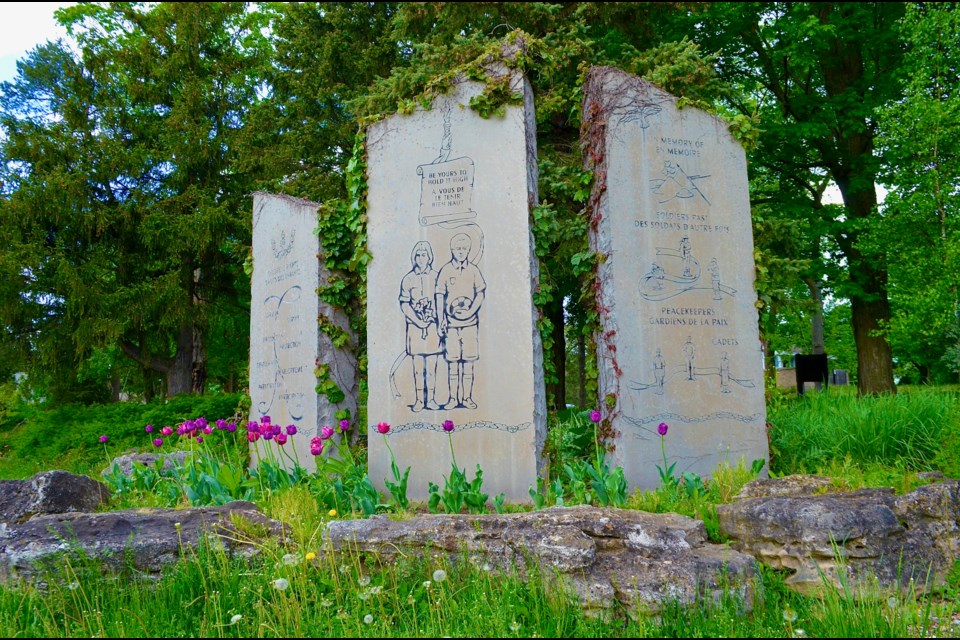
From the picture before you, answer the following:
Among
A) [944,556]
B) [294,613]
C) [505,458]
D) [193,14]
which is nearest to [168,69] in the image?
[193,14]

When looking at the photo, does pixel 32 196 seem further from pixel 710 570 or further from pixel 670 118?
pixel 710 570

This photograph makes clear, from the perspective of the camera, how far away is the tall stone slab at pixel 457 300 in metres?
5.96

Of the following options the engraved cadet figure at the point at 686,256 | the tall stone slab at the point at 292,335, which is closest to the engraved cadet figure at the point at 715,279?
the engraved cadet figure at the point at 686,256

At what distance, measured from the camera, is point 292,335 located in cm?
808

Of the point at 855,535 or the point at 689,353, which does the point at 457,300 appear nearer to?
the point at 689,353

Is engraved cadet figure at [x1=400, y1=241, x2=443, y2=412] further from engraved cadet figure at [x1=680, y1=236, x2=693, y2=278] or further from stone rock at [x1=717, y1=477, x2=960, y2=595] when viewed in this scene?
stone rock at [x1=717, y1=477, x2=960, y2=595]

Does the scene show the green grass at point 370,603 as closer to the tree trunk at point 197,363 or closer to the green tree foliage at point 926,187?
the green tree foliage at point 926,187

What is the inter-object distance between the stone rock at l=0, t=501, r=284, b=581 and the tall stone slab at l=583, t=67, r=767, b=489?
3158 mm

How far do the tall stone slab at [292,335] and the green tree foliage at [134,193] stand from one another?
762 centimetres

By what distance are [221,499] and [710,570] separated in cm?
341

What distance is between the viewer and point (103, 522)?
3979 mm

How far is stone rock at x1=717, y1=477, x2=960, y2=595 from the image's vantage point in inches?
139

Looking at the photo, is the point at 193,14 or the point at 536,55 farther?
the point at 193,14

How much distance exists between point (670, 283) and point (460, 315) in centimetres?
188
